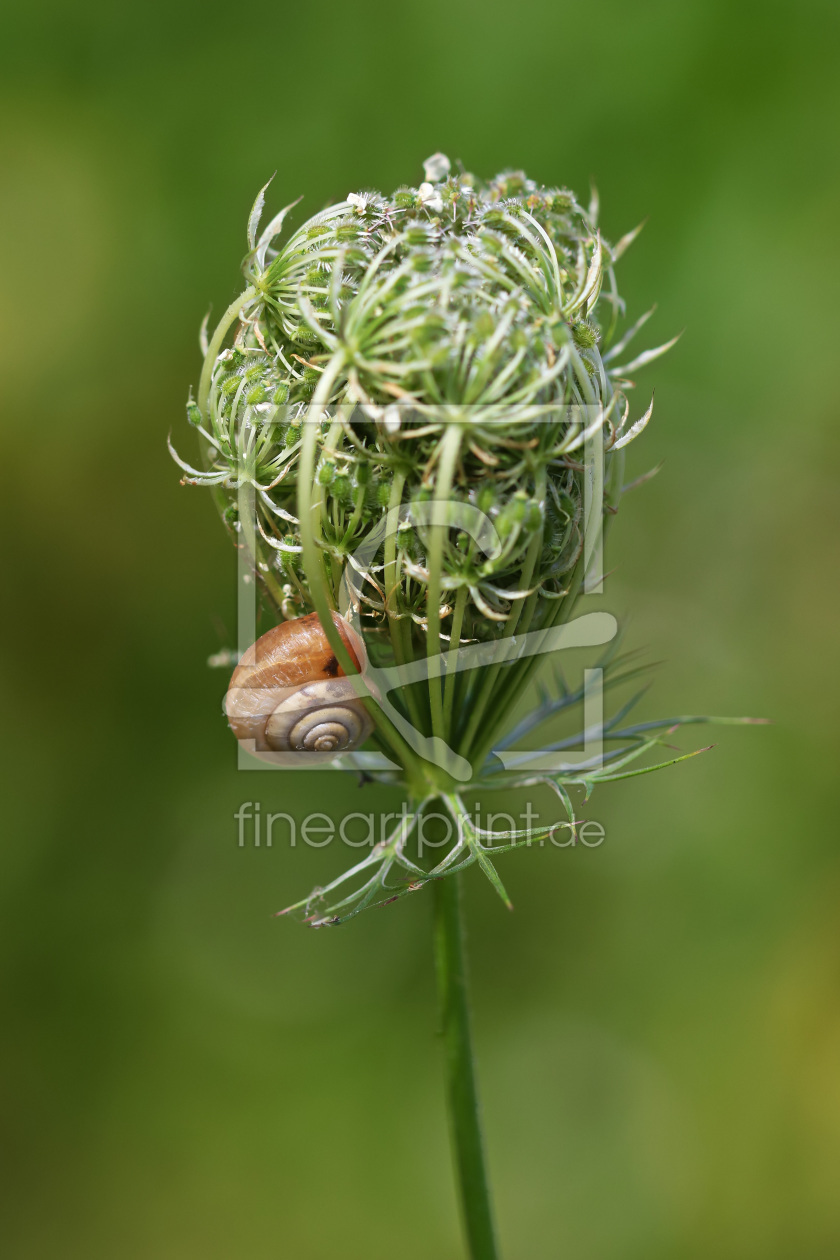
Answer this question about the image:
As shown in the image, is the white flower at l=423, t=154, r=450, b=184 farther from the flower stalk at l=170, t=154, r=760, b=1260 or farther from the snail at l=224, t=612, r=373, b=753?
the snail at l=224, t=612, r=373, b=753

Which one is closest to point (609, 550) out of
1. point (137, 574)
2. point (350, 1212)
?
point (137, 574)

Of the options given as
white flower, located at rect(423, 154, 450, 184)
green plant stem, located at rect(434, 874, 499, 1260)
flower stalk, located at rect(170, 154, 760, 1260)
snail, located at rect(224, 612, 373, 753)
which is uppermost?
white flower, located at rect(423, 154, 450, 184)

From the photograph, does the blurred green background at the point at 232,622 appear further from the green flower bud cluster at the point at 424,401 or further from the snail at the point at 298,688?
the green flower bud cluster at the point at 424,401

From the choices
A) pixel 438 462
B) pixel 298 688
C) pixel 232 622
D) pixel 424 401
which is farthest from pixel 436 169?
pixel 232 622

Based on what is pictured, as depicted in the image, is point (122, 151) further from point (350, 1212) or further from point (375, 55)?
point (350, 1212)

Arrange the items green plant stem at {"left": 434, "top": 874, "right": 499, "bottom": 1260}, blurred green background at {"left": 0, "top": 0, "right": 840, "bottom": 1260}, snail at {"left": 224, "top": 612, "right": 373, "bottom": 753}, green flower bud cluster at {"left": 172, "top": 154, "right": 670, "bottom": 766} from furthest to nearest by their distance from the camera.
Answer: blurred green background at {"left": 0, "top": 0, "right": 840, "bottom": 1260}, green plant stem at {"left": 434, "top": 874, "right": 499, "bottom": 1260}, snail at {"left": 224, "top": 612, "right": 373, "bottom": 753}, green flower bud cluster at {"left": 172, "top": 154, "right": 670, "bottom": 766}

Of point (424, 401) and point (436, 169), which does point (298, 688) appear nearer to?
point (424, 401)

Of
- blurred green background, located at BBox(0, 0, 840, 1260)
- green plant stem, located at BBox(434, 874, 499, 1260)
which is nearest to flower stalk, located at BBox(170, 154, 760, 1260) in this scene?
green plant stem, located at BBox(434, 874, 499, 1260)
